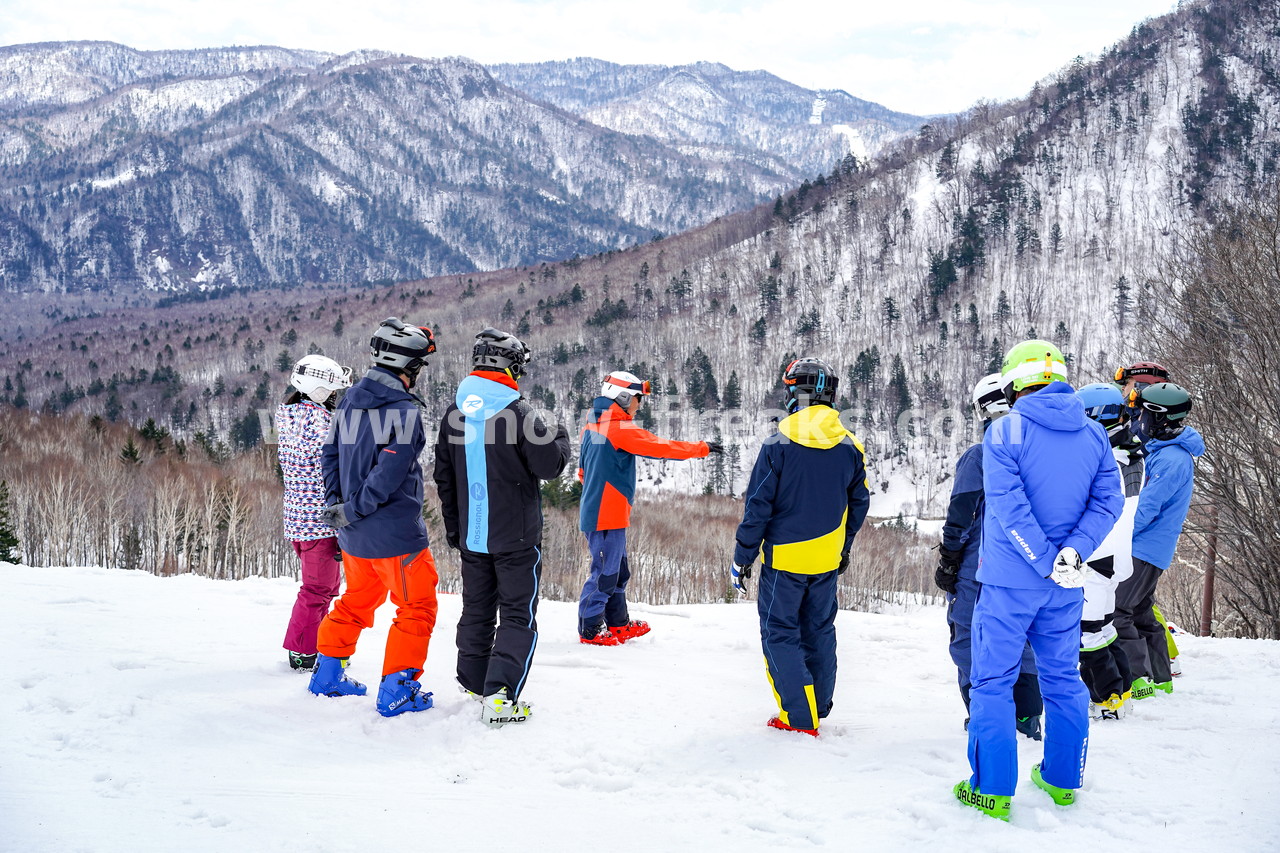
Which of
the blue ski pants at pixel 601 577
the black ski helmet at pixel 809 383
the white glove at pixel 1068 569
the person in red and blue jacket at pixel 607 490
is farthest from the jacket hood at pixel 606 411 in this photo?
the white glove at pixel 1068 569

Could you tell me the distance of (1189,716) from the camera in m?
5.09

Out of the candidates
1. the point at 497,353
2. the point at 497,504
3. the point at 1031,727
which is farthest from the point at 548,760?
the point at 1031,727

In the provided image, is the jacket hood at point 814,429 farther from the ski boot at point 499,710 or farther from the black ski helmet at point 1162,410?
the black ski helmet at point 1162,410

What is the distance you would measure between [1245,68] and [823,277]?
7115cm

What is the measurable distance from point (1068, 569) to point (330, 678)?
4.06m

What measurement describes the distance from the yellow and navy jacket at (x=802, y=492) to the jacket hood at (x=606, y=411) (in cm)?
193

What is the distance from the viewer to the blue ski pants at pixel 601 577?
6.45 meters

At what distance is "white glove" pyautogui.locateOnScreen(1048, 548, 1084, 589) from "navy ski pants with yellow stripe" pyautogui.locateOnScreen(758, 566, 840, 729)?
55.8 inches

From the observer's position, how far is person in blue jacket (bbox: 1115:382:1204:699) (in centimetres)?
539

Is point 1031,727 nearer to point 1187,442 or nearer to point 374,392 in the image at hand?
point 1187,442

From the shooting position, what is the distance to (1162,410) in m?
5.37

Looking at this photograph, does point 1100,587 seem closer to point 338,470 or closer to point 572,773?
point 572,773

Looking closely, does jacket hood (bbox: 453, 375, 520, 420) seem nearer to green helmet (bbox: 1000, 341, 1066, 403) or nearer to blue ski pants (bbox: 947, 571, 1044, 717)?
green helmet (bbox: 1000, 341, 1066, 403)

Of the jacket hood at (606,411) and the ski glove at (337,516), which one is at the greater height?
the jacket hood at (606,411)
